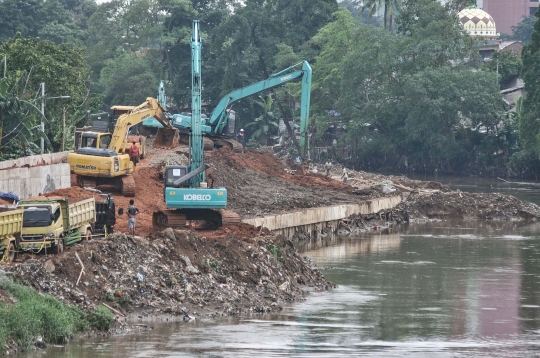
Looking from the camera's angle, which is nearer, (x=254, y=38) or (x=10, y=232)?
(x=10, y=232)

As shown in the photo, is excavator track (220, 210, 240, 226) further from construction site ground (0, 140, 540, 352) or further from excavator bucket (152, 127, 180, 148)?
excavator bucket (152, 127, 180, 148)

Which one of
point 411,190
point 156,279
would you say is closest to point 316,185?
point 411,190

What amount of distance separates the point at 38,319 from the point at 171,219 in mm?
17866

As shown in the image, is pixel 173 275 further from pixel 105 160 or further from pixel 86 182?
pixel 86 182

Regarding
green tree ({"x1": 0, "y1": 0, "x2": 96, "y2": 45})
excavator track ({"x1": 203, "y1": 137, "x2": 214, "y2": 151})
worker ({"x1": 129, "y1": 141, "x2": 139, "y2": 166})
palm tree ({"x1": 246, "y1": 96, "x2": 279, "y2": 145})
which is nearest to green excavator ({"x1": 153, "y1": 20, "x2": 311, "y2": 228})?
worker ({"x1": 129, "y1": 141, "x2": 139, "y2": 166})

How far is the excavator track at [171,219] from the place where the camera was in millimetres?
49156

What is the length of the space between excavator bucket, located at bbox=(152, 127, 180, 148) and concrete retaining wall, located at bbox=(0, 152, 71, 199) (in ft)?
68.6

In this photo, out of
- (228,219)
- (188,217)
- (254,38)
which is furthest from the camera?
(254,38)

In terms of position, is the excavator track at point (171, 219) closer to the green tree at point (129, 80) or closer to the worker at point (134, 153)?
the worker at point (134, 153)

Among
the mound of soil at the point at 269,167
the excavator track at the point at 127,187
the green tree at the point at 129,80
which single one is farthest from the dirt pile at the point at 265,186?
the green tree at the point at 129,80

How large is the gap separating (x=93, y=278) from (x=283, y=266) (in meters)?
10.5

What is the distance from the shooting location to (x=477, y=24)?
166m

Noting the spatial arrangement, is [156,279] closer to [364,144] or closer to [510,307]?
[510,307]

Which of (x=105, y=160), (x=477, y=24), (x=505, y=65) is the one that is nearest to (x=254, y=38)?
(x=505, y=65)
